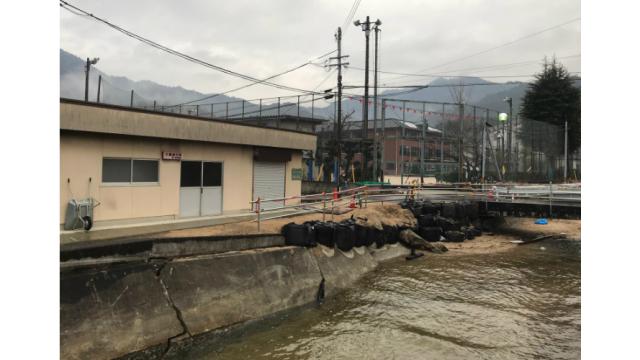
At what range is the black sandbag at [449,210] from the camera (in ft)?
77.2

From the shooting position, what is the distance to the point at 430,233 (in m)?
20.7

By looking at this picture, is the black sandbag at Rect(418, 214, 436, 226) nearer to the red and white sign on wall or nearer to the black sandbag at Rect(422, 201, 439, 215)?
the black sandbag at Rect(422, 201, 439, 215)

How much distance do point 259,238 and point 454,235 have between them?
13.6m

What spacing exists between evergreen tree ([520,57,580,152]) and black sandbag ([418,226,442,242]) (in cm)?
3924

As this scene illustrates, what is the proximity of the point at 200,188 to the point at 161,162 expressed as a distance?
1875mm

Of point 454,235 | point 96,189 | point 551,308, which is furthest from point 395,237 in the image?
point 96,189

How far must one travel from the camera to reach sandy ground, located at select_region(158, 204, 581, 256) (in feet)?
40.6

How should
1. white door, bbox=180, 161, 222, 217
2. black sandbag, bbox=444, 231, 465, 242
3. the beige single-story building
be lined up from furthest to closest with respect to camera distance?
black sandbag, bbox=444, 231, 465, 242 < white door, bbox=180, 161, 222, 217 < the beige single-story building

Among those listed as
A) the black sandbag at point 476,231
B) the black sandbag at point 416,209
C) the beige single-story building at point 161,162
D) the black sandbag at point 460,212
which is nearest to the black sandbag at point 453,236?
the black sandbag at point 416,209

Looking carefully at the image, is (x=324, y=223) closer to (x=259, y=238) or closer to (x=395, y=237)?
(x=259, y=238)

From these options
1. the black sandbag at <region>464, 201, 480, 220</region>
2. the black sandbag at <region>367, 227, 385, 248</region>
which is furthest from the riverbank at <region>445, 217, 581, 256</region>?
the black sandbag at <region>367, 227, 385, 248</region>

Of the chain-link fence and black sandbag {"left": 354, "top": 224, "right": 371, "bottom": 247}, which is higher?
the chain-link fence

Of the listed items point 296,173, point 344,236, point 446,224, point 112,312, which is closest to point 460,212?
point 446,224

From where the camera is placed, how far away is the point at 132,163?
518 inches
